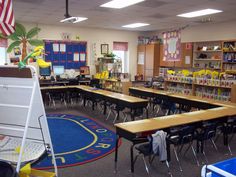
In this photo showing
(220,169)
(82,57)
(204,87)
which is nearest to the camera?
(220,169)

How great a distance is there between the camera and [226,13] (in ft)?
23.9

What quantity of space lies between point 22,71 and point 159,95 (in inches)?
228

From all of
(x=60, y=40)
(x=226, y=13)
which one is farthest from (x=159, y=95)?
(x=60, y=40)

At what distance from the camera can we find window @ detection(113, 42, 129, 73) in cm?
1222

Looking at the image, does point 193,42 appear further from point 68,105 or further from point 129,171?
point 129,171

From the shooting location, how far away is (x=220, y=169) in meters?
1.52

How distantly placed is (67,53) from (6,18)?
24.2 feet

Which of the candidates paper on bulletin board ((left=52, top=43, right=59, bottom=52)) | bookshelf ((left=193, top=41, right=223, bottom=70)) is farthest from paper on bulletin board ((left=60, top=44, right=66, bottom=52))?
bookshelf ((left=193, top=41, right=223, bottom=70))

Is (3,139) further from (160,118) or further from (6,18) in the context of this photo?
(160,118)

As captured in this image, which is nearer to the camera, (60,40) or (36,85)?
(36,85)

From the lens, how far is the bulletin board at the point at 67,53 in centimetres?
1056

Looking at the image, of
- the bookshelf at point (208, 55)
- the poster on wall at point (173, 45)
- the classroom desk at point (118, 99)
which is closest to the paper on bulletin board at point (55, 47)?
the classroom desk at point (118, 99)

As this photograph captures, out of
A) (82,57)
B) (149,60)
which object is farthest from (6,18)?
(149,60)

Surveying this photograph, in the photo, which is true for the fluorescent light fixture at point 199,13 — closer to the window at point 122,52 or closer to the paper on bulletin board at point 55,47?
the window at point 122,52
